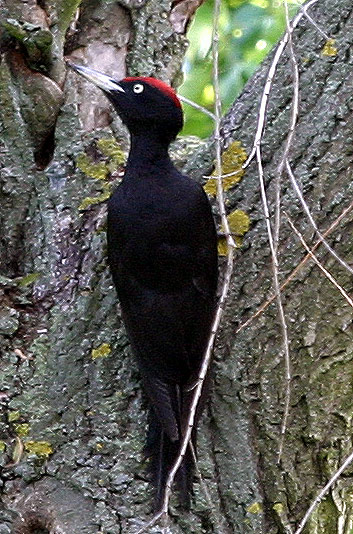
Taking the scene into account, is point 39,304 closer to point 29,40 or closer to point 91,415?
point 91,415

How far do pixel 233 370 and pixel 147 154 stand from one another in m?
0.70

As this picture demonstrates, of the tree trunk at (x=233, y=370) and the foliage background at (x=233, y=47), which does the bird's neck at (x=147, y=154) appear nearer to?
the tree trunk at (x=233, y=370)

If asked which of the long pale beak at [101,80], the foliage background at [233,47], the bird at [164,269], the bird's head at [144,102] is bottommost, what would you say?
the bird at [164,269]

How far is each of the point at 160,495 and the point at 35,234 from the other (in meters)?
0.80

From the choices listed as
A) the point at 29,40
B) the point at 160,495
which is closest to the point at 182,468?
the point at 160,495

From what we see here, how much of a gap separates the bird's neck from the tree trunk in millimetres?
150

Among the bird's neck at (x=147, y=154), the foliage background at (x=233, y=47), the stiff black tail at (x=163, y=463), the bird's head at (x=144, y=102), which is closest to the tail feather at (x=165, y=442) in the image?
the stiff black tail at (x=163, y=463)

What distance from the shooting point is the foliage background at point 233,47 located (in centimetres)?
348

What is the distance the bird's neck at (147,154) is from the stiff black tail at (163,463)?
0.70 meters

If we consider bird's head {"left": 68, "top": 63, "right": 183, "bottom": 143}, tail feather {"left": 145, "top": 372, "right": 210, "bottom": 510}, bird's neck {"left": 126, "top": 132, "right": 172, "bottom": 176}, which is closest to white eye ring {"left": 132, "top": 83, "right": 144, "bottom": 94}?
bird's head {"left": 68, "top": 63, "right": 183, "bottom": 143}

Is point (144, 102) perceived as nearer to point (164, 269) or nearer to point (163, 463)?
point (164, 269)

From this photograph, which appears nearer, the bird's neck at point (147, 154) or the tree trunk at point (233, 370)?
the tree trunk at point (233, 370)

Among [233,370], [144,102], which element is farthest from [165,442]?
[144,102]

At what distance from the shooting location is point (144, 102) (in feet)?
9.27
